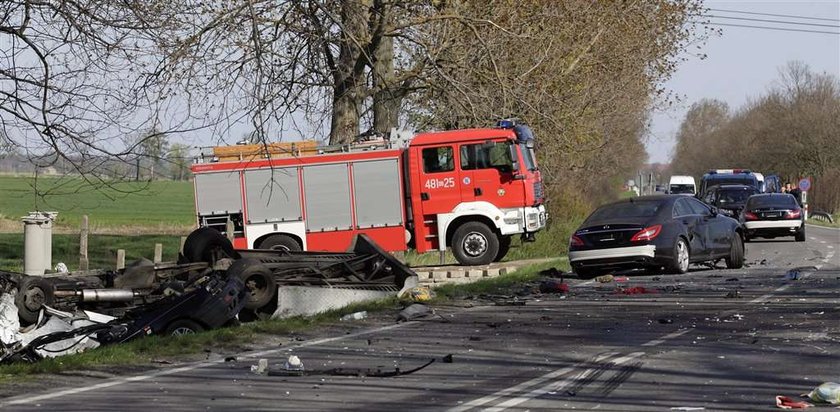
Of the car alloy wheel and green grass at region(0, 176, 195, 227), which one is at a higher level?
green grass at region(0, 176, 195, 227)

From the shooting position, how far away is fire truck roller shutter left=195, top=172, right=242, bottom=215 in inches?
1142

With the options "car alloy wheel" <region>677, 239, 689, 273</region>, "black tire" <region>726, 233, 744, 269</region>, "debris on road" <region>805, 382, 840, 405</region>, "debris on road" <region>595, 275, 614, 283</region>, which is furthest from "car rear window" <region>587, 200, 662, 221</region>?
"debris on road" <region>805, 382, 840, 405</region>

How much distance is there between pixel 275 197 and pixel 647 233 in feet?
33.7

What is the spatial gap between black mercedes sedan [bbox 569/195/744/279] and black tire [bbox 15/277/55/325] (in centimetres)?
1085

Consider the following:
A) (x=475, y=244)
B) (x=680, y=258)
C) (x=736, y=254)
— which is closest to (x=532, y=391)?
(x=680, y=258)

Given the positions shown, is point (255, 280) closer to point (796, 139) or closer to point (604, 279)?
point (604, 279)

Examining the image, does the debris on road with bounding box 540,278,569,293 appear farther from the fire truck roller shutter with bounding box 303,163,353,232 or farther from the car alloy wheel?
the fire truck roller shutter with bounding box 303,163,353,232

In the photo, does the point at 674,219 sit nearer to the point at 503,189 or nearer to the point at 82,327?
the point at 503,189

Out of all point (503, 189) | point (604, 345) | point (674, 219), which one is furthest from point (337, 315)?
point (503, 189)

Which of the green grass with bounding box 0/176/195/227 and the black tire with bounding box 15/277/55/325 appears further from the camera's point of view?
the green grass with bounding box 0/176/195/227

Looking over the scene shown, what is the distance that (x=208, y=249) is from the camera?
16.9 m

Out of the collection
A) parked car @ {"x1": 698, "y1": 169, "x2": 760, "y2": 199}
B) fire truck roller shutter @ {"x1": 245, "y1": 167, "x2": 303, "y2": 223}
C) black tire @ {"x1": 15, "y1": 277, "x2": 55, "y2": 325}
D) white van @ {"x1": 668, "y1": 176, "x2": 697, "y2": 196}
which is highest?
white van @ {"x1": 668, "y1": 176, "x2": 697, "y2": 196}

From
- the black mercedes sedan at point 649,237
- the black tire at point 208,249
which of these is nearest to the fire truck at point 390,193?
the black mercedes sedan at point 649,237

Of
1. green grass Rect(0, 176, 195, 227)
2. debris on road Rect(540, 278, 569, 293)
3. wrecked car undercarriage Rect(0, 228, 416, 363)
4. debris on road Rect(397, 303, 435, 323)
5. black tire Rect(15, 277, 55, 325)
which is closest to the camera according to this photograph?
wrecked car undercarriage Rect(0, 228, 416, 363)
